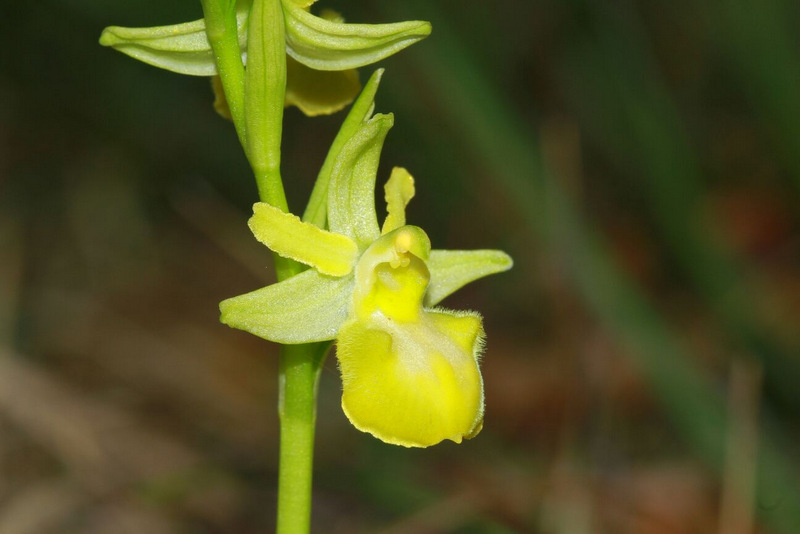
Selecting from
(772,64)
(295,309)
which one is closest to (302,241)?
(295,309)

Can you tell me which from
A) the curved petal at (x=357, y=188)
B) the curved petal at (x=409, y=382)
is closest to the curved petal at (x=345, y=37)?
the curved petal at (x=357, y=188)

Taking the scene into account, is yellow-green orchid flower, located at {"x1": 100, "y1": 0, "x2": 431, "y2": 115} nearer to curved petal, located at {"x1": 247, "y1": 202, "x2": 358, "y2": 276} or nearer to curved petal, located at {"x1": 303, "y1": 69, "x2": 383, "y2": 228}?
curved petal, located at {"x1": 303, "y1": 69, "x2": 383, "y2": 228}

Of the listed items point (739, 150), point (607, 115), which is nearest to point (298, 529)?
point (607, 115)

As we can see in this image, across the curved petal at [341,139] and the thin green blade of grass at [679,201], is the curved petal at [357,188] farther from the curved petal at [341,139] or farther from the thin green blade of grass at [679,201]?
the thin green blade of grass at [679,201]

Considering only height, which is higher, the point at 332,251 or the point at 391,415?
the point at 332,251

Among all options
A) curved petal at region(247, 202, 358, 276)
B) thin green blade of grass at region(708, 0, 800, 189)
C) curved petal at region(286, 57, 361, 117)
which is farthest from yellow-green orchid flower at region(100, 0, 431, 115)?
thin green blade of grass at region(708, 0, 800, 189)

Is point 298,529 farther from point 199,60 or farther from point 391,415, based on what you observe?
point 199,60
